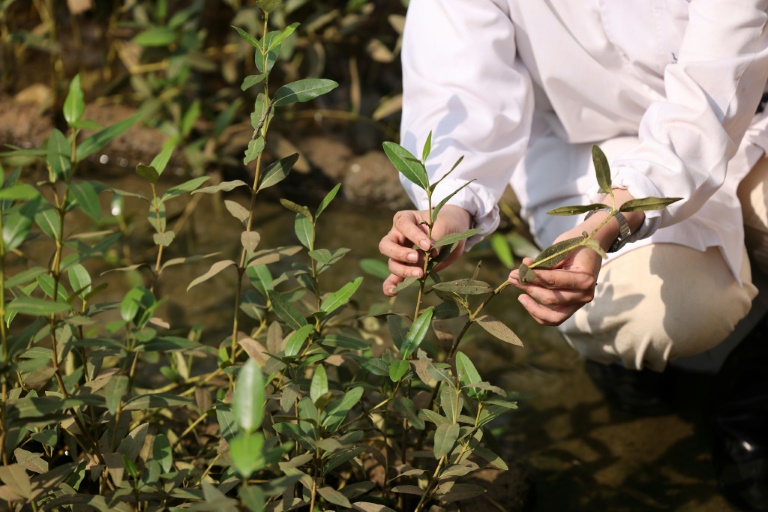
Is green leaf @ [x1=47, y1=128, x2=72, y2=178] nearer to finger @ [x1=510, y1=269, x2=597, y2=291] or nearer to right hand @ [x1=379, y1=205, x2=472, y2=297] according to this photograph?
right hand @ [x1=379, y1=205, x2=472, y2=297]

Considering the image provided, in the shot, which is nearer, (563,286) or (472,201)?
(563,286)

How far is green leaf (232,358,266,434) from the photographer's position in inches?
28.4

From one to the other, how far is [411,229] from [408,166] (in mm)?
105

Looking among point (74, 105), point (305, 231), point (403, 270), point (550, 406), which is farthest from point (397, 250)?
point (550, 406)

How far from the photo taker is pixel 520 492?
139 centimetres

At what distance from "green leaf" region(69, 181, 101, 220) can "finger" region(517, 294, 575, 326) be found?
0.54m

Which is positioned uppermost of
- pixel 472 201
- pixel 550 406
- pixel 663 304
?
pixel 472 201

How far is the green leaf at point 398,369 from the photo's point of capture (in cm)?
104

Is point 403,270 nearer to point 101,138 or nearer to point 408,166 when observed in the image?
point 408,166

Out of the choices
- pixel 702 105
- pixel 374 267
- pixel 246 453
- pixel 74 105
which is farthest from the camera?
pixel 374 267

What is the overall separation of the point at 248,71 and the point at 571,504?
1634mm

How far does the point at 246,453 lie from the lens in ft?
2.30

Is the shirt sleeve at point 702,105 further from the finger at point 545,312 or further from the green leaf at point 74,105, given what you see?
the green leaf at point 74,105

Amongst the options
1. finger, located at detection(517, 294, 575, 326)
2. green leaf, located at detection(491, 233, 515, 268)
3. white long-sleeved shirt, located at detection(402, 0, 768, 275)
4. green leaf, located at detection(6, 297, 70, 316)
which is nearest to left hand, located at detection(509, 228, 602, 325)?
finger, located at detection(517, 294, 575, 326)
